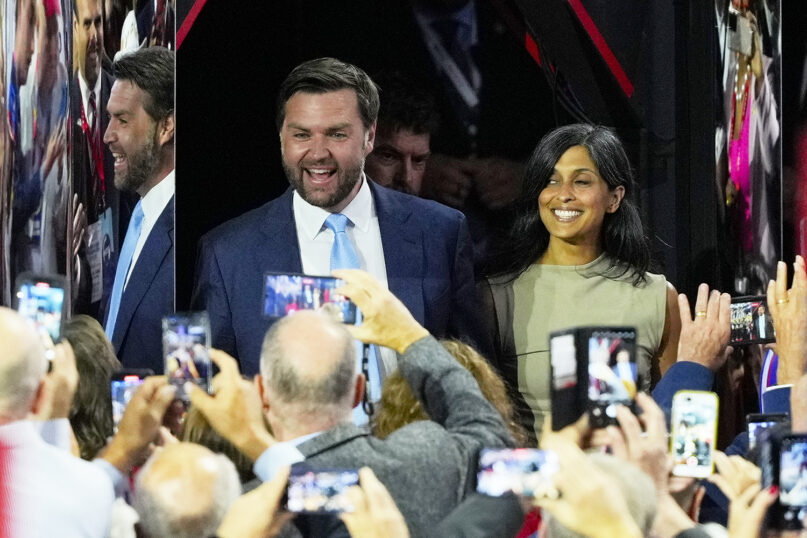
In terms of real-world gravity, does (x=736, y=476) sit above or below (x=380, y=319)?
below

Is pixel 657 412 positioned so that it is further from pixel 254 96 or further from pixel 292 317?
pixel 254 96

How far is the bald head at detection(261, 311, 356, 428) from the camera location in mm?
2232

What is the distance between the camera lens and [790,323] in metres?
4.14

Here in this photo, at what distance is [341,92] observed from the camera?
188 inches

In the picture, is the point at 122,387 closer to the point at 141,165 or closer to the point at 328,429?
the point at 328,429

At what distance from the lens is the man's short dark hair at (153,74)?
3955 mm

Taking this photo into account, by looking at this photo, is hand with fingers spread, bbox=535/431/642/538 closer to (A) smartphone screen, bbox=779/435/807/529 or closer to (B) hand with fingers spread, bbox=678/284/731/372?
(A) smartphone screen, bbox=779/435/807/529

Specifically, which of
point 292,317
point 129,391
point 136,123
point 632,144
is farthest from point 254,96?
point 292,317

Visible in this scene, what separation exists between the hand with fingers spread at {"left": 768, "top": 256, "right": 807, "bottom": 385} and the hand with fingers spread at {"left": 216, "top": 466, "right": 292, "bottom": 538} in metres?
2.39

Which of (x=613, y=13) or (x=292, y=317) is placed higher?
(x=613, y=13)

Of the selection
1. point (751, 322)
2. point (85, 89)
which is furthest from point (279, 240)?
point (751, 322)

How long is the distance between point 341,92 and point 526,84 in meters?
0.71

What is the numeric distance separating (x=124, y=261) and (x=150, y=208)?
7.0 inches

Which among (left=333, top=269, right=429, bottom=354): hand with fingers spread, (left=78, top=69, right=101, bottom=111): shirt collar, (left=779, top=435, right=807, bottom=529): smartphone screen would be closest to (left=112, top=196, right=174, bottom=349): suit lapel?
(left=78, top=69, right=101, bottom=111): shirt collar
